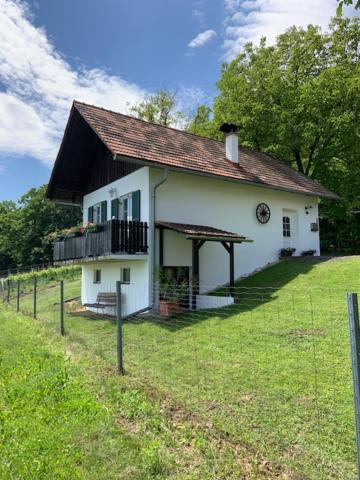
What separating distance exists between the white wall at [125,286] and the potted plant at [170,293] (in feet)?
1.76

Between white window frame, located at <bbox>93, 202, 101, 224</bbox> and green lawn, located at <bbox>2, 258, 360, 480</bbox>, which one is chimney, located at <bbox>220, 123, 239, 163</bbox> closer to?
white window frame, located at <bbox>93, 202, 101, 224</bbox>

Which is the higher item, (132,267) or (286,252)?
(286,252)

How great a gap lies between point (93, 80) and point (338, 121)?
43.5ft

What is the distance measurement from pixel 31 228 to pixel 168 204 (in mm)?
48364

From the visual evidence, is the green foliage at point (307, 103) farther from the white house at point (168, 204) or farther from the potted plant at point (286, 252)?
the potted plant at point (286, 252)

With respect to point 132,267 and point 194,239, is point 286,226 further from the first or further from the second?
point 132,267

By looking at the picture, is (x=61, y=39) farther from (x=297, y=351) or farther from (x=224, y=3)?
(x=297, y=351)

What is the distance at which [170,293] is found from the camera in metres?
11.5

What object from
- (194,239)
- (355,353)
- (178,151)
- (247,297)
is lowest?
(247,297)

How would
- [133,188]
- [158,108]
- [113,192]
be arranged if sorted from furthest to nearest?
[158,108]
[113,192]
[133,188]

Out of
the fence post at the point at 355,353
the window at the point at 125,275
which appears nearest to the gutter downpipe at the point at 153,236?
the window at the point at 125,275

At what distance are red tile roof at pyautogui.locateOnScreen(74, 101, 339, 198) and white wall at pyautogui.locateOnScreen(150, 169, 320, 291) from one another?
0.55 meters

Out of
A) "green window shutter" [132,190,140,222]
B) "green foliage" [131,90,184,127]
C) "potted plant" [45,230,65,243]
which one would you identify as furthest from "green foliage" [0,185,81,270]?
"green window shutter" [132,190,140,222]

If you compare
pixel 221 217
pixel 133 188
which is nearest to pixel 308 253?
pixel 221 217
